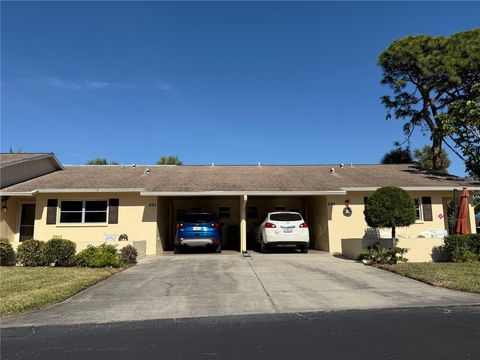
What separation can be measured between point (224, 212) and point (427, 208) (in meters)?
9.97

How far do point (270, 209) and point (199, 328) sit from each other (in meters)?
15.7

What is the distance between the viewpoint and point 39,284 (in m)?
9.69

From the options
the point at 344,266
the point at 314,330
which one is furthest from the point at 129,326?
the point at 344,266

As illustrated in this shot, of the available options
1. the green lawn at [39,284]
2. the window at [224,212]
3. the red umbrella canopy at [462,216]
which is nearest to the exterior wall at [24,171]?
the green lawn at [39,284]

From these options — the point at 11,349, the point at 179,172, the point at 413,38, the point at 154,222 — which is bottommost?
the point at 11,349

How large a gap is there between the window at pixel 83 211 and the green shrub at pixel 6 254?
11.8ft

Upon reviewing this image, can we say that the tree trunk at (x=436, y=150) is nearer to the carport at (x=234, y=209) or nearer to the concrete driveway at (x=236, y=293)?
the carport at (x=234, y=209)

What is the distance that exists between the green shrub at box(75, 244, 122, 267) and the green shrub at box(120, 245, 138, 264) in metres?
0.75

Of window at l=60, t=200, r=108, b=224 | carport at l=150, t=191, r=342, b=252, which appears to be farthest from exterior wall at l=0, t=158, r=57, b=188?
carport at l=150, t=191, r=342, b=252

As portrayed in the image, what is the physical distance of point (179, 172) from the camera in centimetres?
2111

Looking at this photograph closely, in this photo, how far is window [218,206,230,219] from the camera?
21703mm

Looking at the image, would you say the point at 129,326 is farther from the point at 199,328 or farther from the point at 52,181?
the point at 52,181

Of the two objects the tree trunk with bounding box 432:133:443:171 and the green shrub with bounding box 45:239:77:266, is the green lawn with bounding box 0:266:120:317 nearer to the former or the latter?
the green shrub with bounding box 45:239:77:266

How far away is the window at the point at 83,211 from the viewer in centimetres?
1706
